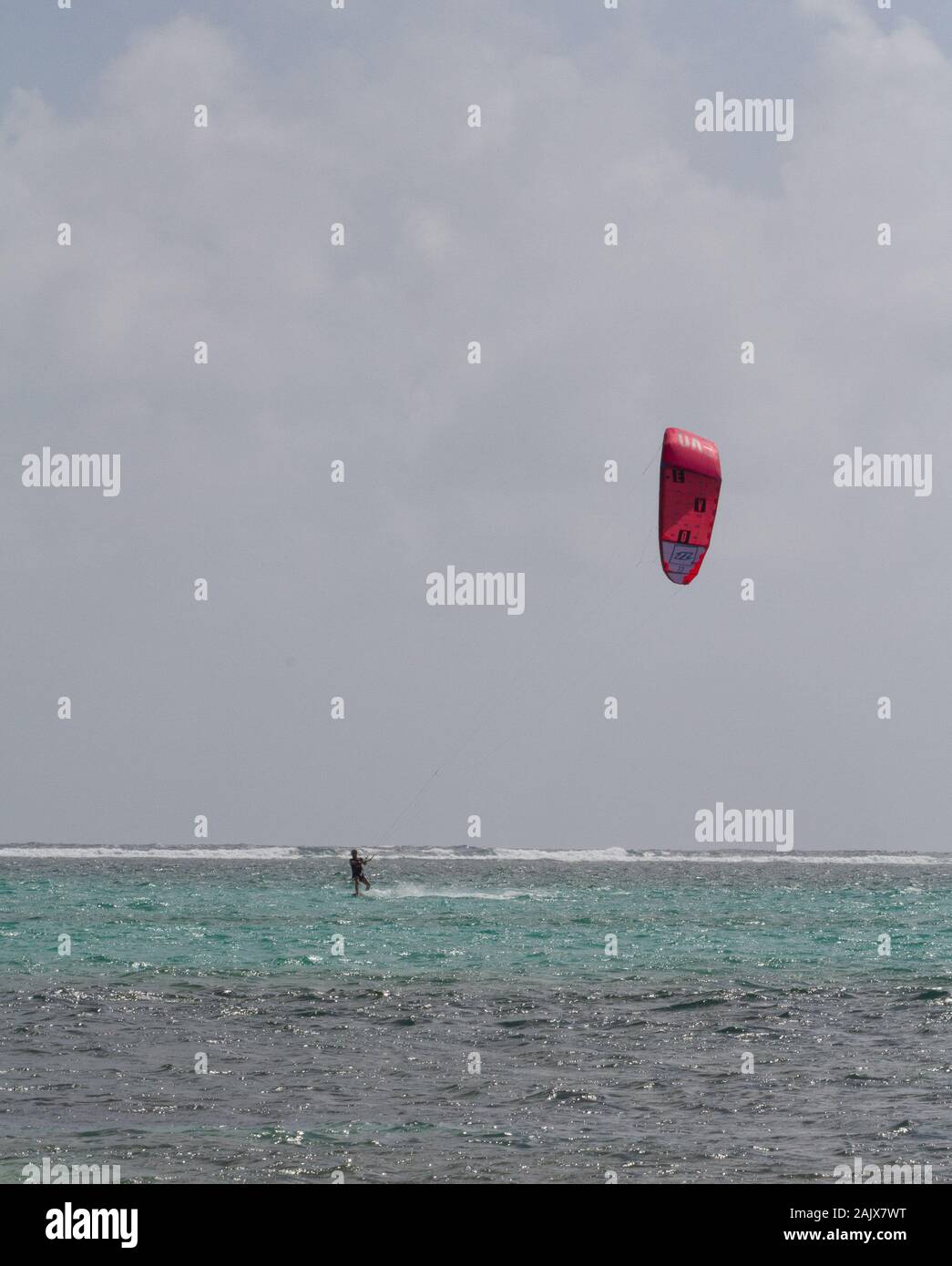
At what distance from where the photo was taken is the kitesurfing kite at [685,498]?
86.3 ft

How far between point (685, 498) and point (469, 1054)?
13234 mm

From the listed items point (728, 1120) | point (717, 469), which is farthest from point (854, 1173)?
point (717, 469)

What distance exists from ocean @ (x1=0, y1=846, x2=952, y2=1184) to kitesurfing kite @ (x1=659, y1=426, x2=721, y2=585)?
818 cm

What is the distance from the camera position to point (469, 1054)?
54.7 feet

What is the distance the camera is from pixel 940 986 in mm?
23234

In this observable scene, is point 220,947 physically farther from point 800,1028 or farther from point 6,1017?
point 800,1028

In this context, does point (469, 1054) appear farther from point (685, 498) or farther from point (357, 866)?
point (357, 866)

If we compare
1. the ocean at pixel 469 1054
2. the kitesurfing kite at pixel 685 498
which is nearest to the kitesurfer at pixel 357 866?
the ocean at pixel 469 1054

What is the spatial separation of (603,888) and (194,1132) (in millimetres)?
59854

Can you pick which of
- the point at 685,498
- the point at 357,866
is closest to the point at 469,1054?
the point at 685,498

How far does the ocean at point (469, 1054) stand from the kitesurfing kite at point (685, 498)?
8.18m

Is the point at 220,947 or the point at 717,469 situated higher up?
the point at 717,469

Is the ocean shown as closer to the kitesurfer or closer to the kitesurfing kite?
the kitesurfing kite
